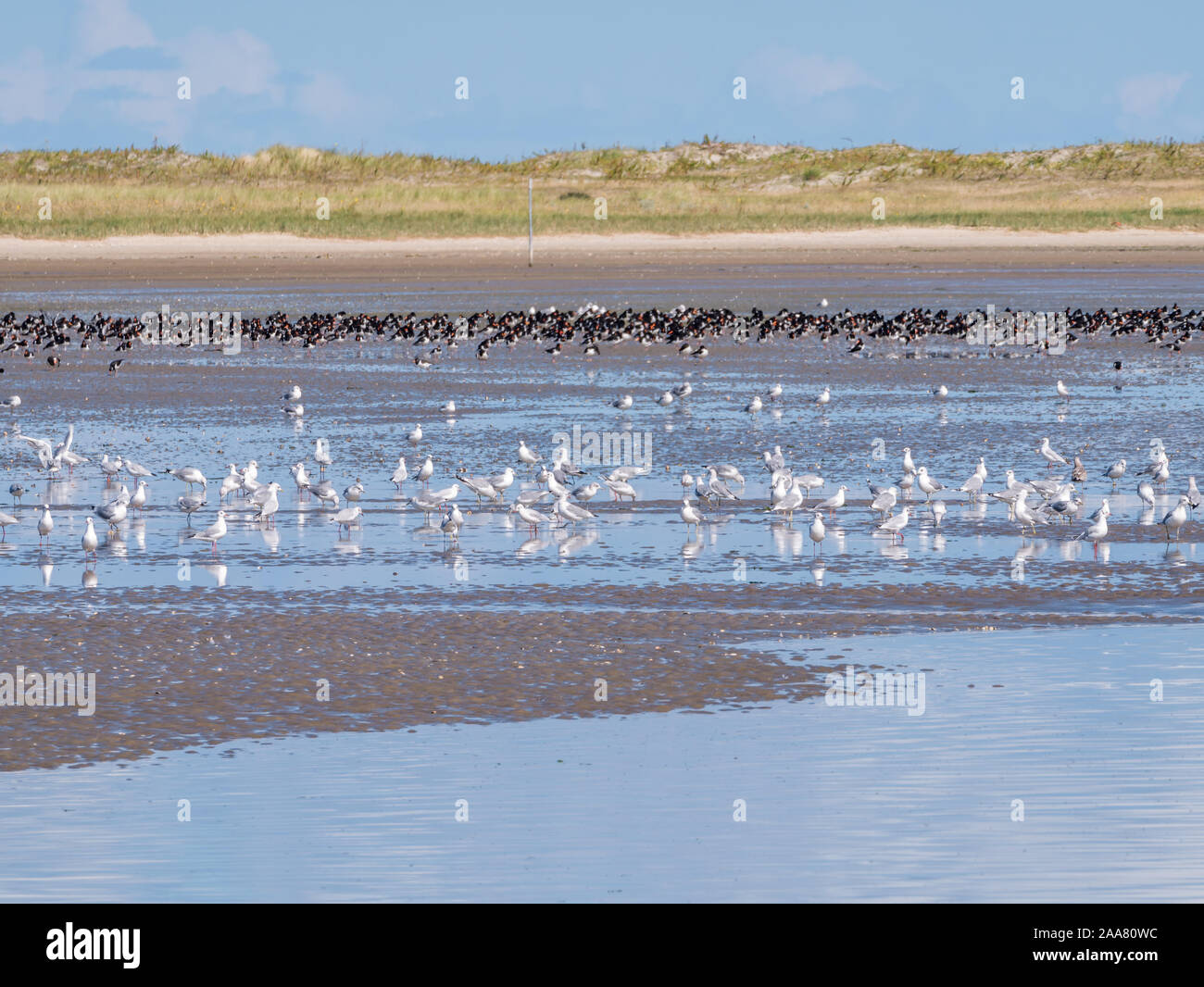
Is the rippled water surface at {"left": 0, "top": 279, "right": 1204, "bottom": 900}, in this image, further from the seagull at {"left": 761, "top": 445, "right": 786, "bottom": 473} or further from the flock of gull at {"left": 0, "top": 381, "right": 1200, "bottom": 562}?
the seagull at {"left": 761, "top": 445, "right": 786, "bottom": 473}

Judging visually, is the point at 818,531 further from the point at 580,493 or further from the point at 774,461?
the point at 774,461

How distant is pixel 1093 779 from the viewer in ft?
31.1

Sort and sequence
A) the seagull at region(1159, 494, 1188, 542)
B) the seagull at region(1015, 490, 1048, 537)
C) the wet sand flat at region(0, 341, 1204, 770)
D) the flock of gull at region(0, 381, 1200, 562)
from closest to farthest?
the wet sand flat at region(0, 341, 1204, 770) < the seagull at region(1159, 494, 1188, 542) < the seagull at region(1015, 490, 1048, 537) < the flock of gull at region(0, 381, 1200, 562)

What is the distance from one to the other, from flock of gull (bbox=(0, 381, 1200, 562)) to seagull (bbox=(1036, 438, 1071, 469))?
0.06 ft

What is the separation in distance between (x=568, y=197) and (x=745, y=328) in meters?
45.9

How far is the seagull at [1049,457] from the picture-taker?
21.0 m

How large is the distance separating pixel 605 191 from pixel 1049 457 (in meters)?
66.1

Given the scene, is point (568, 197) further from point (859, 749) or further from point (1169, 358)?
point (859, 749)

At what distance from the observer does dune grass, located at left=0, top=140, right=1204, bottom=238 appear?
70.9 metres

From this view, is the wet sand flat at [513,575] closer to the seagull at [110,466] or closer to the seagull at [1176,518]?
the seagull at [1176,518]

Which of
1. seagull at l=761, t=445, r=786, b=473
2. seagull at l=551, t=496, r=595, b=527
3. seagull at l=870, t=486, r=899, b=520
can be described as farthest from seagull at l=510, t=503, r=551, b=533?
seagull at l=761, t=445, r=786, b=473

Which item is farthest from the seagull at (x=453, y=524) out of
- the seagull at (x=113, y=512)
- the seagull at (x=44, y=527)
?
the seagull at (x=44, y=527)

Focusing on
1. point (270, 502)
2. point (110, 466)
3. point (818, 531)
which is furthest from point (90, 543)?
point (818, 531)
